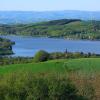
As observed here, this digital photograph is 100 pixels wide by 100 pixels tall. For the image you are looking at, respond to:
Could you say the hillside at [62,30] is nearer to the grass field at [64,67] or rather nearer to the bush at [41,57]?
the bush at [41,57]

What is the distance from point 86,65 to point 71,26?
99.9m

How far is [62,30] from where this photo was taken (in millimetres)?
122750

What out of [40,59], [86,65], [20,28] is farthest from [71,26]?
[86,65]

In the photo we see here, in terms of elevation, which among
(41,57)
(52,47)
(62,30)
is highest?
(41,57)

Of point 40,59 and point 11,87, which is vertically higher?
point 11,87

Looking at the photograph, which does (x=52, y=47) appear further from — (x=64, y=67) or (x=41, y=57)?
(x=64, y=67)

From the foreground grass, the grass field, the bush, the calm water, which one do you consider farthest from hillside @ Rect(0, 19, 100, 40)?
the foreground grass

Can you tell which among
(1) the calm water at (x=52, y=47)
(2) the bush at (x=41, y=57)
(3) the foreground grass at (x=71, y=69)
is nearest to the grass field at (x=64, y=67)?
(3) the foreground grass at (x=71, y=69)

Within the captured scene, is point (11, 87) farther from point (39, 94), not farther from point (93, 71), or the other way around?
point (93, 71)

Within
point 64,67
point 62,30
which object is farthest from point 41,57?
point 62,30

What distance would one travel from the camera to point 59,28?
127 m

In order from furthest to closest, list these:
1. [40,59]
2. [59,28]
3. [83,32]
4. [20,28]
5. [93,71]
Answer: [20,28] → [59,28] → [83,32] → [40,59] → [93,71]

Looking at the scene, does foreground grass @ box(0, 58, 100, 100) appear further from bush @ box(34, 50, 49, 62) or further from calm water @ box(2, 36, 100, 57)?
calm water @ box(2, 36, 100, 57)

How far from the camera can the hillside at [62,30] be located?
377 feet
